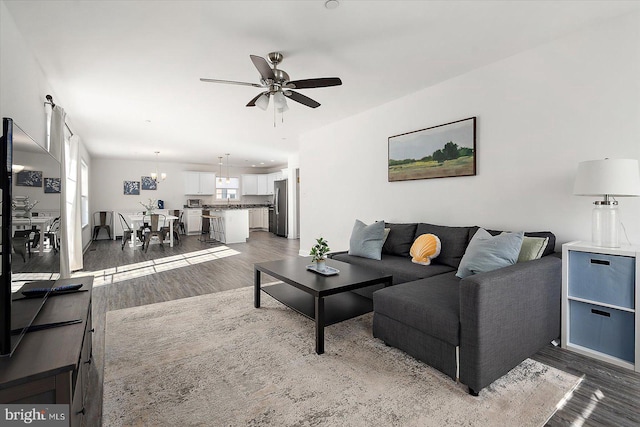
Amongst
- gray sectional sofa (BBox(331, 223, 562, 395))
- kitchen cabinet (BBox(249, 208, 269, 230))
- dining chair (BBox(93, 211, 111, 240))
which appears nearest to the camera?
gray sectional sofa (BBox(331, 223, 562, 395))

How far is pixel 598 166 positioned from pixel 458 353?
1.75 metres

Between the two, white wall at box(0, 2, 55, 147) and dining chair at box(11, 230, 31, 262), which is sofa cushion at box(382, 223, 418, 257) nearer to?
dining chair at box(11, 230, 31, 262)

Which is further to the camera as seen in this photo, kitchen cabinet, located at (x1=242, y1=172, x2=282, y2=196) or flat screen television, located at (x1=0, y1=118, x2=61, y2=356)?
kitchen cabinet, located at (x1=242, y1=172, x2=282, y2=196)

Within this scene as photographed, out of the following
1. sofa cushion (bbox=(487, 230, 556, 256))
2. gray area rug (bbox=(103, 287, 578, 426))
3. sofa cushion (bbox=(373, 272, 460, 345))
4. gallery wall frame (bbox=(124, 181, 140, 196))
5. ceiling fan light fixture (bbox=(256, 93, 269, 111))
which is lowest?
gray area rug (bbox=(103, 287, 578, 426))

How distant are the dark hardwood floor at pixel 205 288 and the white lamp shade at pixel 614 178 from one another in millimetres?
1225

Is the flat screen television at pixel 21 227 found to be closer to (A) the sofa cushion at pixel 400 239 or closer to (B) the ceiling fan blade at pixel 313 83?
(B) the ceiling fan blade at pixel 313 83

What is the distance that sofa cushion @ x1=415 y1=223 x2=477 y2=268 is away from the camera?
314cm

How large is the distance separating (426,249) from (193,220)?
29.4 ft

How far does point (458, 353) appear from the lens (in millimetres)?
1870

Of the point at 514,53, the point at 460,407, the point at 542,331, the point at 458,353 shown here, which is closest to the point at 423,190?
the point at 514,53

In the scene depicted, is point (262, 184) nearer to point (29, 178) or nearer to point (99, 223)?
point (99, 223)

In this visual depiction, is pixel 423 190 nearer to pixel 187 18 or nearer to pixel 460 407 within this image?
pixel 460 407

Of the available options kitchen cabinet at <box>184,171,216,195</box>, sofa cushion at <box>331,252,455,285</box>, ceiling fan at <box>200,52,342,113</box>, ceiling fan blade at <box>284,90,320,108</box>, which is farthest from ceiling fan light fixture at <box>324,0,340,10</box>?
kitchen cabinet at <box>184,171,216,195</box>

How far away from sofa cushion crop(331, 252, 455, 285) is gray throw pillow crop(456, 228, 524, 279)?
1.42ft
